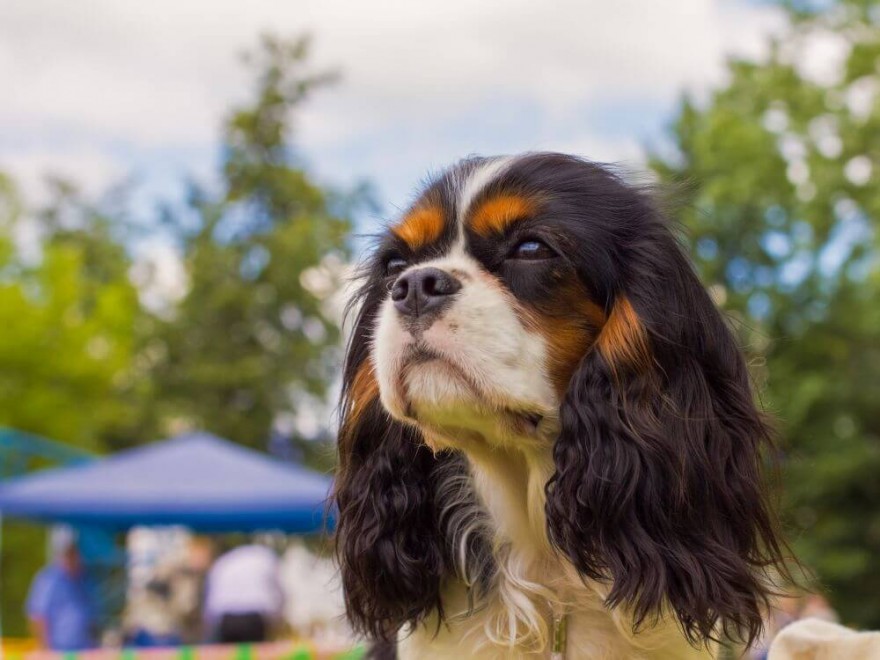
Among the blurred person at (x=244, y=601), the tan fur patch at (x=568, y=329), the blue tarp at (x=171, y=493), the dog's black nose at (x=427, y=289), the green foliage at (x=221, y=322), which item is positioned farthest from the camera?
the green foliage at (x=221, y=322)

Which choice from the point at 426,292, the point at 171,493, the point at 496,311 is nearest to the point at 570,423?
the point at 496,311

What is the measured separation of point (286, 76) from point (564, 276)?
93.2ft

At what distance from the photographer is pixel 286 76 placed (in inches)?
1189

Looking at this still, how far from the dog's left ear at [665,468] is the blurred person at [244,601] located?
7643 mm

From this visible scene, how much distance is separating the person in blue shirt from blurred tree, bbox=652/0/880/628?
1493 centimetres

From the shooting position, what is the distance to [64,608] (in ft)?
37.0

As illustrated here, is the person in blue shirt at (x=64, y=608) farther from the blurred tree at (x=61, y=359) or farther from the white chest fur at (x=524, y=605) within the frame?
the blurred tree at (x=61, y=359)

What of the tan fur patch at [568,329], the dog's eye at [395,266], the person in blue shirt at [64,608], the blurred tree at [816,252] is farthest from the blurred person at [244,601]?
the blurred tree at [816,252]

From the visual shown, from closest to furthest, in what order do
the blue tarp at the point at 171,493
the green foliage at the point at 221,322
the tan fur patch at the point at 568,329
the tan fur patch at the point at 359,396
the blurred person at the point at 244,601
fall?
the tan fur patch at the point at 568,329
the tan fur patch at the point at 359,396
the blurred person at the point at 244,601
the blue tarp at the point at 171,493
the green foliage at the point at 221,322

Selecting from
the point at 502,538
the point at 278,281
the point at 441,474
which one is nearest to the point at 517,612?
the point at 502,538

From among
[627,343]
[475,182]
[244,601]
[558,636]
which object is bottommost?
[244,601]

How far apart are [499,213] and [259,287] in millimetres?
26402

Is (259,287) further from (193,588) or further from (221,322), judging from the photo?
(193,588)

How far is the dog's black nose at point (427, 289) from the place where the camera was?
2861 millimetres
